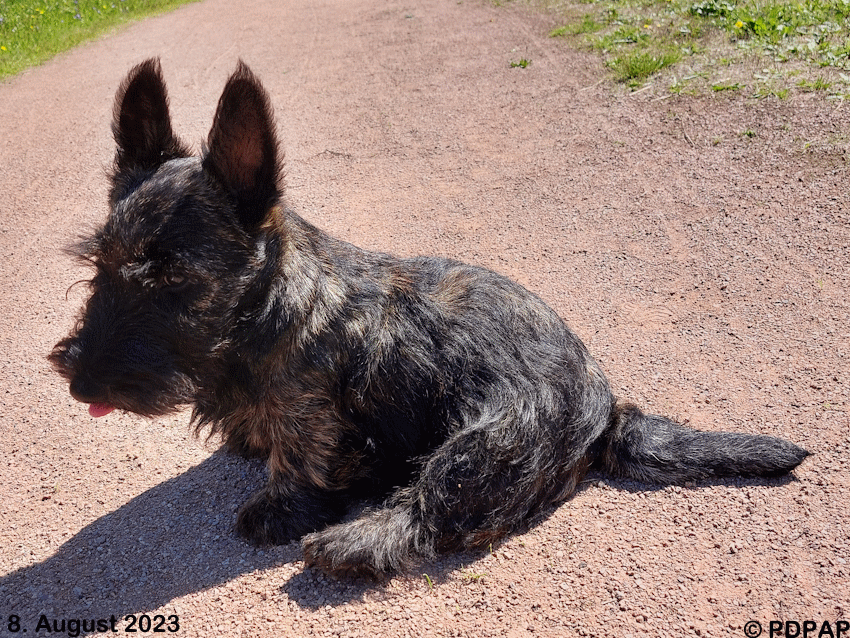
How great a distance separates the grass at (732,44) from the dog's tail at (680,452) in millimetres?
6202

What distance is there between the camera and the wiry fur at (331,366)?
3.54 meters

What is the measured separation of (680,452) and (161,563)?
9.72 ft

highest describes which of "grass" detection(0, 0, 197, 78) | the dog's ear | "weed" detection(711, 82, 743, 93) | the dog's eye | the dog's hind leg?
"grass" detection(0, 0, 197, 78)

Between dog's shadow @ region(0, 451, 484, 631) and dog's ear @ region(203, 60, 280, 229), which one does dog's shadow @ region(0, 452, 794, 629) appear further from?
dog's ear @ region(203, 60, 280, 229)

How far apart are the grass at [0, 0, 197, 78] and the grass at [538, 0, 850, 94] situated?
10.4m

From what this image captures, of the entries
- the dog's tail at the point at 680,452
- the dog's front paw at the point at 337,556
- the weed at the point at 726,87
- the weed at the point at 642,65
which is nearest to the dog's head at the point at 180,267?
the dog's front paw at the point at 337,556

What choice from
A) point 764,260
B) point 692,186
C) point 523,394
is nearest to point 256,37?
point 692,186

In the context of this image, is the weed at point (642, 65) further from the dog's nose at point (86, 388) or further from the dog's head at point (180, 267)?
the dog's nose at point (86, 388)

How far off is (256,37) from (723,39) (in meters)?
9.83

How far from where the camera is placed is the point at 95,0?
736 inches

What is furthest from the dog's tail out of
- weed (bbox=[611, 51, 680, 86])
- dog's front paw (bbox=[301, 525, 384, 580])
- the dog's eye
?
weed (bbox=[611, 51, 680, 86])

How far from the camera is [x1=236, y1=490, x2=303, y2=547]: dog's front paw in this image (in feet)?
13.6

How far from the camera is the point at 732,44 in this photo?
414 inches

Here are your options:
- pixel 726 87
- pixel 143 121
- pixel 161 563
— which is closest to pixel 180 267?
pixel 143 121
